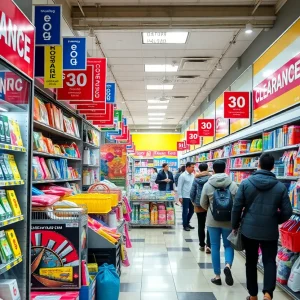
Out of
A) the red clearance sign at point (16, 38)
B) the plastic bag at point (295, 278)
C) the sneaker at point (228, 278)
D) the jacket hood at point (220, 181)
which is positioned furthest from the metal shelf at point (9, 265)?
the plastic bag at point (295, 278)

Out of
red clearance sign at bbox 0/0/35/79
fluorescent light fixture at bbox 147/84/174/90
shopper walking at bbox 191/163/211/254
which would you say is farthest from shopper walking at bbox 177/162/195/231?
red clearance sign at bbox 0/0/35/79

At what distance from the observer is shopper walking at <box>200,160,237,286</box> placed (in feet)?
15.4

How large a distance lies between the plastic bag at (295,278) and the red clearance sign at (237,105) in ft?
13.9

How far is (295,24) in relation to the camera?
5617 mm

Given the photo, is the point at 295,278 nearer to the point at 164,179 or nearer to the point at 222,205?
the point at 222,205

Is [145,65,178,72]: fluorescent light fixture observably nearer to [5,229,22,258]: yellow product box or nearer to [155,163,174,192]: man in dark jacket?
[155,163,174,192]: man in dark jacket

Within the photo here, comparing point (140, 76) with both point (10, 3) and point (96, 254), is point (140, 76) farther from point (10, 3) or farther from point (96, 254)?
point (10, 3)

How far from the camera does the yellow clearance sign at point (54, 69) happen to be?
14.0 feet

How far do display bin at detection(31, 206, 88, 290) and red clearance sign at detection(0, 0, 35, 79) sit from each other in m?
1.36

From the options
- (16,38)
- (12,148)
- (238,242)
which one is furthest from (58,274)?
(16,38)

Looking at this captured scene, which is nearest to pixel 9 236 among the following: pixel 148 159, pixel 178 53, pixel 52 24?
pixel 52 24

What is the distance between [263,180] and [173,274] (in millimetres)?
2274

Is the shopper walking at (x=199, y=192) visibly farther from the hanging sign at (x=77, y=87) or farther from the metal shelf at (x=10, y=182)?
the metal shelf at (x=10, y=182)

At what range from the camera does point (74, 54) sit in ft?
16.3
